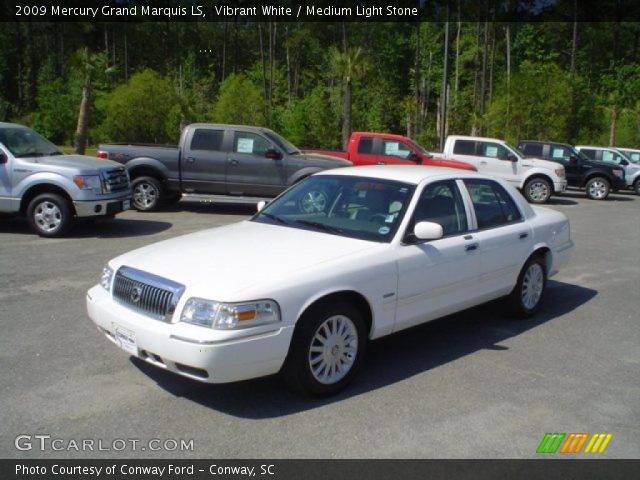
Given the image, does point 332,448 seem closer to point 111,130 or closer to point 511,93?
point 511,93

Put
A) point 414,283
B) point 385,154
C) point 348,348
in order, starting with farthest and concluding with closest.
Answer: point 385,154 → point 414,283 → point 348,348

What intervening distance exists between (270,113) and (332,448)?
4532cm

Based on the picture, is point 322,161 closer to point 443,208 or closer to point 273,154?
point 273,154

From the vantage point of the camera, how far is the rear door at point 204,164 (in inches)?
544

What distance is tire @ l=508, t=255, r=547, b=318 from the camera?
21.1 ft

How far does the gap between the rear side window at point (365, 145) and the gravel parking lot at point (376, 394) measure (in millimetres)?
11111

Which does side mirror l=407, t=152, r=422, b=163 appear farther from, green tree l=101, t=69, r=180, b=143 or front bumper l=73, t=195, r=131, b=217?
green tree l=101, t=69, r=180, b=143

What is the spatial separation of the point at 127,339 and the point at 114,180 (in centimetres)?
720

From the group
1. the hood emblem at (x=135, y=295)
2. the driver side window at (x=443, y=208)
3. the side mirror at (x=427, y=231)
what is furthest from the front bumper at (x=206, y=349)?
the driver side window at (x=443, y=208)

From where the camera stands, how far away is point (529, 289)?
21.6ft

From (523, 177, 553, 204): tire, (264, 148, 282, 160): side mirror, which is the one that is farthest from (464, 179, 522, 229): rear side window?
(523, 177, 553, 204): tire

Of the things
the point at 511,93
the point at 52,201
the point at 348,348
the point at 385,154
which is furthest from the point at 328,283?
the point at 511,93

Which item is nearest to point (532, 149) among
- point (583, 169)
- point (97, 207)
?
point (583, 169)

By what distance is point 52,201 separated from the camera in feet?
34.8
